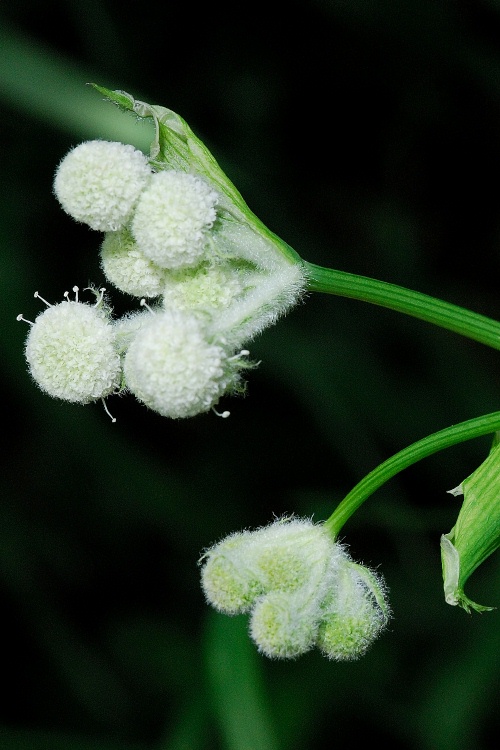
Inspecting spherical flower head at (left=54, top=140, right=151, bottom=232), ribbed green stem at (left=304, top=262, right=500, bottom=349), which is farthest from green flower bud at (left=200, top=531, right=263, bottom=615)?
spherical flower head at (left=54, top=140, right=151, bottom=232)

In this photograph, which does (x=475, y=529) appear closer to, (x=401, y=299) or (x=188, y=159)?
(x=401, y=299)

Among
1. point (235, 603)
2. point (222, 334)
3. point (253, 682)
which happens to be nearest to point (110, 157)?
point (222, 334)

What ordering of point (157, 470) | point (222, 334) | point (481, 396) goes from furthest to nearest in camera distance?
point (157, 470) → point (481, 396) → point (222, 334)

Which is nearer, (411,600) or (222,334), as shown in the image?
(222,334)

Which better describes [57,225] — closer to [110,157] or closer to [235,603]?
[110,157]

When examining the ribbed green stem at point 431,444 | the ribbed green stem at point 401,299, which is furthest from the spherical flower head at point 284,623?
the ribbed green stem at point 401,299

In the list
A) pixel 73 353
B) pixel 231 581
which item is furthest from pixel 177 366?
pixel 231 581

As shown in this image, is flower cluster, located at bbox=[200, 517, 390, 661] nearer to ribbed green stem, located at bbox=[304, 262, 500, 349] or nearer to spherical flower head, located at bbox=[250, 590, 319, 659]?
spherical flower head, located at bbox=[250, 590, 319, 659]

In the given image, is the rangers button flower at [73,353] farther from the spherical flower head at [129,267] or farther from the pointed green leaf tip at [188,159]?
the pointed green leaf tip at [188,159]

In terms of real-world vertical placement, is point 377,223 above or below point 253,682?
above
